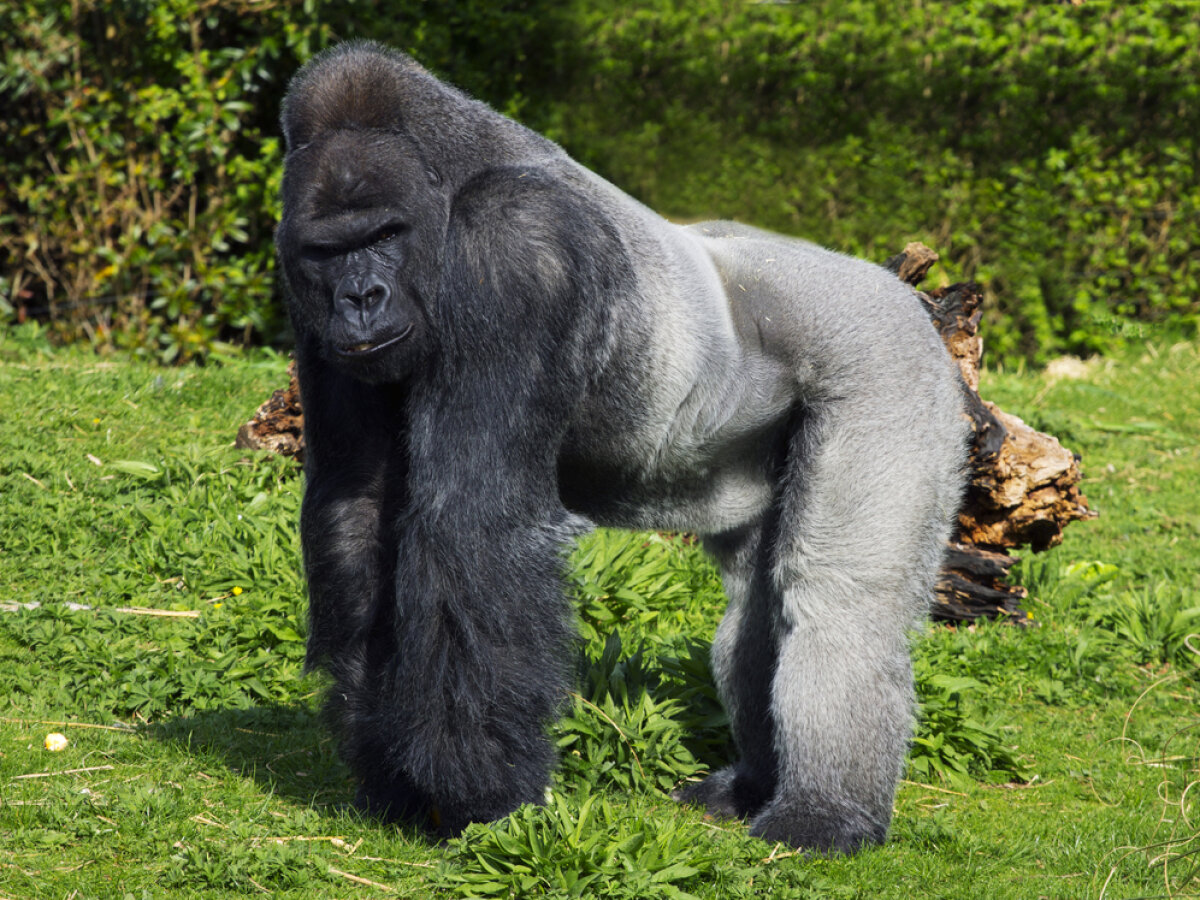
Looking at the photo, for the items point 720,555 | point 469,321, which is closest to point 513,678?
point 469,321

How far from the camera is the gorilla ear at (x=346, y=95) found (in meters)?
2.98

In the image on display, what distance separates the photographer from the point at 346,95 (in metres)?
2.99

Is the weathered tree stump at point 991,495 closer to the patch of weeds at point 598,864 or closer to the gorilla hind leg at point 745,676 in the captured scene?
the gorilla hind leg at point 745,676

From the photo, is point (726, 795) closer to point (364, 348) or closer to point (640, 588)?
point (640, 588)

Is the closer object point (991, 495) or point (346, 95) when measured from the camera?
point (346, 95)

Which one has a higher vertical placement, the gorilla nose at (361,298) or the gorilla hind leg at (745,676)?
the gorilla nose at (361,298)

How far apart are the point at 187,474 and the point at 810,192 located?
4.74 metres

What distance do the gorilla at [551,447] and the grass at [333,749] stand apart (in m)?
0.22

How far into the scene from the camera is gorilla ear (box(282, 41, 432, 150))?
2982mm

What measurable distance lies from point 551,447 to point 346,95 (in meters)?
0.99

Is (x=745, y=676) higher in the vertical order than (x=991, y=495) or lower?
lower

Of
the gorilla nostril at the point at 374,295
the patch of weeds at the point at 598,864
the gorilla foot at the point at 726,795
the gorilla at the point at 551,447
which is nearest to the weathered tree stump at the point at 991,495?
the gorilla at the point at 551,447

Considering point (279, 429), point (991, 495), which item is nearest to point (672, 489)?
point (991, 495)

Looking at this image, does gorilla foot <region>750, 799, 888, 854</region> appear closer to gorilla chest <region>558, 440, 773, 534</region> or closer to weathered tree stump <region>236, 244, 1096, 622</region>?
gorilla chest <region>558, 440, 773, 534</region>
